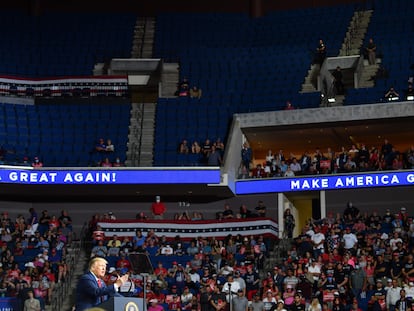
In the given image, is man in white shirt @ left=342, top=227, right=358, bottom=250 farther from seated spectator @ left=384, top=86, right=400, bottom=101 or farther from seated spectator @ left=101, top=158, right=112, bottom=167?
seated spectator @ left=101, top=158, right=112, bottom=167

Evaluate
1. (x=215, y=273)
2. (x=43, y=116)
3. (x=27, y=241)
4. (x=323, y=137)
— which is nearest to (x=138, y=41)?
(x=43, y=116)

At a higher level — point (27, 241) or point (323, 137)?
point (323, 137)

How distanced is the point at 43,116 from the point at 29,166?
12.4ft

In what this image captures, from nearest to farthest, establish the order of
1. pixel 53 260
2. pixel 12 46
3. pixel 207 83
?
pixel 53 260
pixel 207 83
pixel 12 46

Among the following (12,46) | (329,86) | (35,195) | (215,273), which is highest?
(12,46)

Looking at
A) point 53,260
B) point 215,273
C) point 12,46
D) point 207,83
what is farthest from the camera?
point 12,46

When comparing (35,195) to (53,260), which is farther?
(35,195)

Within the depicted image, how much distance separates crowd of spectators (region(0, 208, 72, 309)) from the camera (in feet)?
85.1

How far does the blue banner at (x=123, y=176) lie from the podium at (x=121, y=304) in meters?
22.1

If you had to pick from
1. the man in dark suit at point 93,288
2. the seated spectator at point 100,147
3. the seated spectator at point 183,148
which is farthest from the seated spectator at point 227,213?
the man in dark suit at point 93,288

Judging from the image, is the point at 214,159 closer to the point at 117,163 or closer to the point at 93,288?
the point at 117,163

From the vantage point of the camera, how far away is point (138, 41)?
41188mm

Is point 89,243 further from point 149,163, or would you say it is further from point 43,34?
point 43,34

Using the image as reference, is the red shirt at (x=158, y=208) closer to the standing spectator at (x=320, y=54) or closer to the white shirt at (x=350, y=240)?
the white shirt at (x=350, y=240)
